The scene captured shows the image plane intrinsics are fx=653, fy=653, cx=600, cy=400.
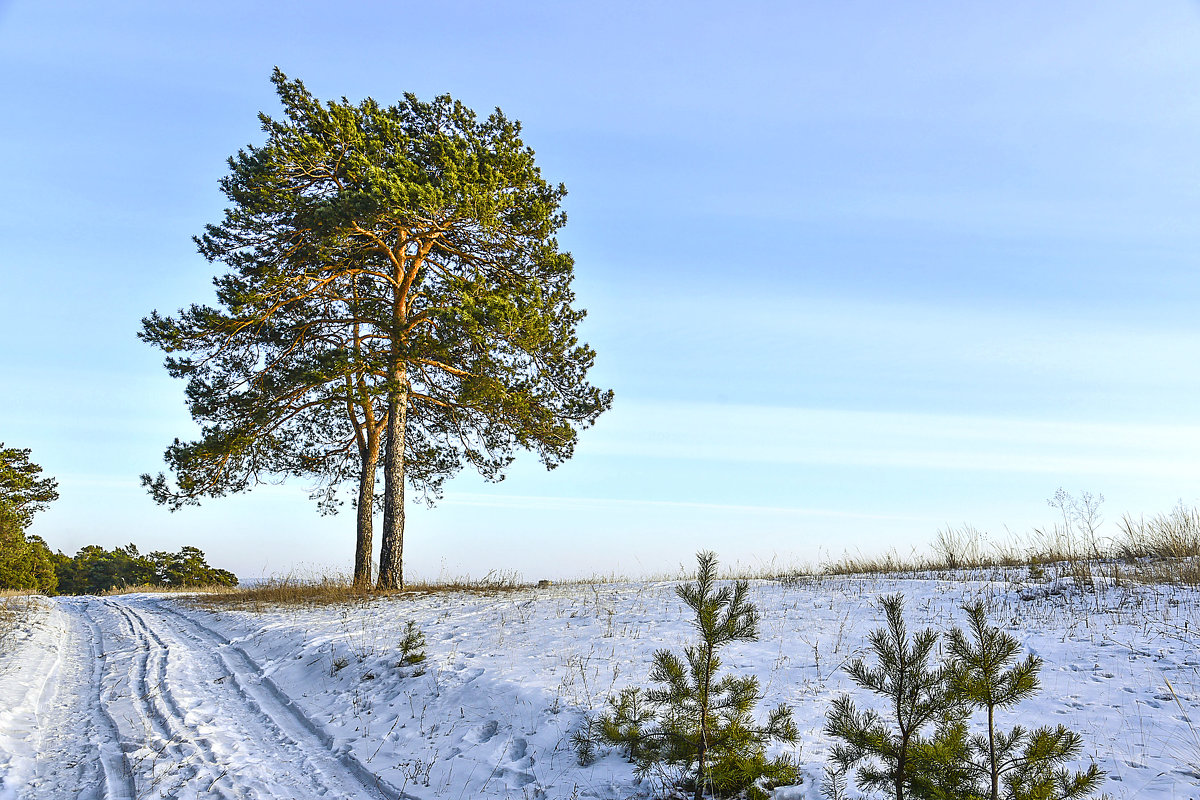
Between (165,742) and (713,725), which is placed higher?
(713,725)

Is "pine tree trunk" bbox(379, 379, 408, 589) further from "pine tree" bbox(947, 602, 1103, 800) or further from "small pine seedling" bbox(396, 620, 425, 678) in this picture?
"pine tree" bbox(947, 602, 1103, 800)

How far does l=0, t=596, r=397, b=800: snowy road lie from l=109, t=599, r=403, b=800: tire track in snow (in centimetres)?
1

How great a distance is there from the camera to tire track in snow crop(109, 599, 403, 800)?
4656mm

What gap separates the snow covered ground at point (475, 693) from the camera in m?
4.55

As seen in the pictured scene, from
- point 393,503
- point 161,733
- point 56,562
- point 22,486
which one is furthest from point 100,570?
point 161,733

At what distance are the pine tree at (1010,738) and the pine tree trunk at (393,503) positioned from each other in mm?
13588

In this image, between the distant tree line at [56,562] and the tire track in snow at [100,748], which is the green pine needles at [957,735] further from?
the distant tree line at [56,562]

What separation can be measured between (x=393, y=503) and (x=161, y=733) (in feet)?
32.3

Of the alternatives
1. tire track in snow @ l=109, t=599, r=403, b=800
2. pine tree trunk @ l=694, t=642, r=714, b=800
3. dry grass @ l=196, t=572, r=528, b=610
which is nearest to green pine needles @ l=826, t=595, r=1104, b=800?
pine tree trunk @ l=694, t=642, r=714, b=800

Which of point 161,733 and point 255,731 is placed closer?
point 161,733

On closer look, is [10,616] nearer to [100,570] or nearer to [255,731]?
[255,731]

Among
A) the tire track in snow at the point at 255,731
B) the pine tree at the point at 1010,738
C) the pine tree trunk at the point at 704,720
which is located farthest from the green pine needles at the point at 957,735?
the tire track in snow at the point at 255,731

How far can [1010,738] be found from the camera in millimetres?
3191

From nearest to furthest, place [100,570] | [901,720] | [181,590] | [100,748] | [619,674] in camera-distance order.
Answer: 1. [901,720]
2. [100,748]
3. [619,674]
4. [181,590]
5. [100,570]
